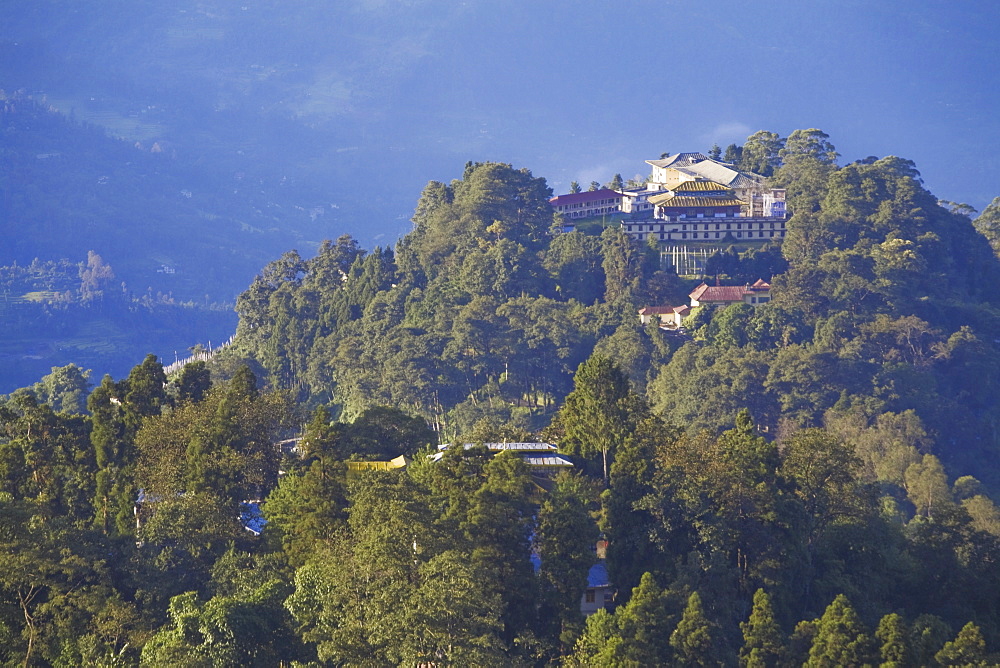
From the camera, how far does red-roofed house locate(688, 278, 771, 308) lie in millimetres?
73562

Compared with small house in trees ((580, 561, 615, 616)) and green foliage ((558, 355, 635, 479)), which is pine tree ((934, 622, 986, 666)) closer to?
small house in trees ((580, 561, 615, 616))

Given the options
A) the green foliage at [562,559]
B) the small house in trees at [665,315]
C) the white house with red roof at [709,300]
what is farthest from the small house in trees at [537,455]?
the white house with red roof at [709,300]

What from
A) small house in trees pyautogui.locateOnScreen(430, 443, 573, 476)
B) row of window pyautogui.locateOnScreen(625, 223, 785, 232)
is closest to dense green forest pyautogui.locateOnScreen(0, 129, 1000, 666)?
small house in trees pyautogui.locateOnScreen(430, 443, 573, 476)

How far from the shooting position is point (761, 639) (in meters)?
34.2

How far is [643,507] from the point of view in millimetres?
38719

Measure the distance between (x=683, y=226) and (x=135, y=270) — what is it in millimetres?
107869

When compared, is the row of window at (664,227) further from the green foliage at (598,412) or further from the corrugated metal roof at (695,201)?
the green foliage at (598,412)

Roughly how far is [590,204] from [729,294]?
13141 mm

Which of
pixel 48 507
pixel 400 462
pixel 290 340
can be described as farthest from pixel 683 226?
pixel 48 507

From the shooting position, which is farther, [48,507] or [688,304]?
[688,304]

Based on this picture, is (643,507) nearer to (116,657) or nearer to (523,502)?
(523,502)

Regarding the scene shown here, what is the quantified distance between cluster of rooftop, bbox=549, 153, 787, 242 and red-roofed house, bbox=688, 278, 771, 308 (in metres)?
5.02

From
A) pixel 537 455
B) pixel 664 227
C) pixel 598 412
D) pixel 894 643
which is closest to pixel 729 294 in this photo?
pixel 664 227

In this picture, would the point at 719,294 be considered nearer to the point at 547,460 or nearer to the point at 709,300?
the point at 709,300
